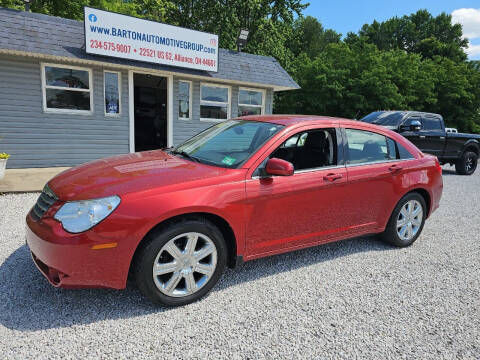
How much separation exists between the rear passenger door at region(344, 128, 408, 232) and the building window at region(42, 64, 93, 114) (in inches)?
312

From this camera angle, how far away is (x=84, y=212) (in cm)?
Answer: 247

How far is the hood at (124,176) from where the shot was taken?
2598 millimetres

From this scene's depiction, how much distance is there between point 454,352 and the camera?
7.90 feet

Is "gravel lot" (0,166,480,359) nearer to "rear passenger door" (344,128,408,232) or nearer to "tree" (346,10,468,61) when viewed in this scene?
"rear passenger door" (344,128,408,232)

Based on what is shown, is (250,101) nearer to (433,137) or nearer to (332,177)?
(433,137)

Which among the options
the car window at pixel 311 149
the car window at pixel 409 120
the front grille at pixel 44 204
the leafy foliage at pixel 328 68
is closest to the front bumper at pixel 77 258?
the front grille at pixel 44 204

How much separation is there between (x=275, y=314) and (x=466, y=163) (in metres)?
11.3

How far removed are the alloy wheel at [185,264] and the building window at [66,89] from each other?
7864 millimetres

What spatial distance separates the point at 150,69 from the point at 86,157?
3051mm

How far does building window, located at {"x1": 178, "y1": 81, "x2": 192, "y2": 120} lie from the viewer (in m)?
10.8

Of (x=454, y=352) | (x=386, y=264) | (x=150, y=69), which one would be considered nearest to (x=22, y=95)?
(x=150, y=69)

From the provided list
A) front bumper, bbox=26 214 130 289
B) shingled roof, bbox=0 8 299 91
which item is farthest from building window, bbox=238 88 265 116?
front bumper, bbox=26 214 130 289

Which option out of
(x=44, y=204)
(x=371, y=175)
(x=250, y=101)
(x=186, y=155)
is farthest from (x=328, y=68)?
(x=44, y=204)

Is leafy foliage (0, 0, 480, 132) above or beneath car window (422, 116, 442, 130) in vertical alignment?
above
